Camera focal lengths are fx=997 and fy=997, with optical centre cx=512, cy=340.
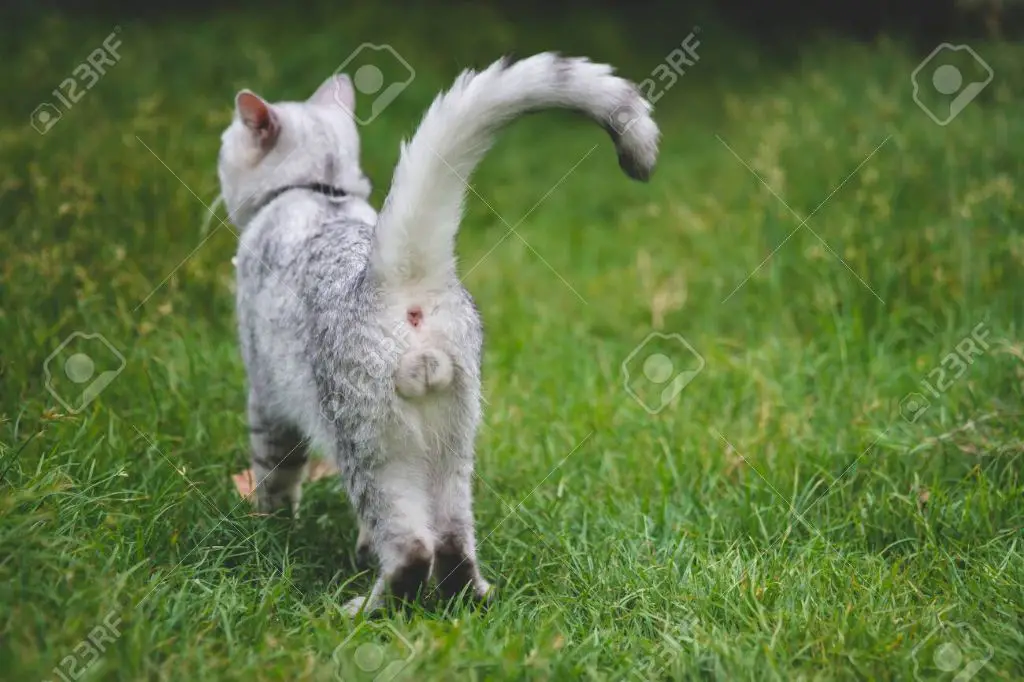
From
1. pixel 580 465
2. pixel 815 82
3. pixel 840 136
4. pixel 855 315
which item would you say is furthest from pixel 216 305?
pixel 815 82

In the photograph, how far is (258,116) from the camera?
11.2ft

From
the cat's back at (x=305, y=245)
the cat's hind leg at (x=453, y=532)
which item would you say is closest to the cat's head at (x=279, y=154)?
the cat's back at (x=305, y=245)

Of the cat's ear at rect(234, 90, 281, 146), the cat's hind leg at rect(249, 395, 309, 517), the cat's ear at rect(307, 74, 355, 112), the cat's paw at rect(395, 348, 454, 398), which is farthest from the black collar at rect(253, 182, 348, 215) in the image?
the cat's paw at rect(395, 348, 454, 398)

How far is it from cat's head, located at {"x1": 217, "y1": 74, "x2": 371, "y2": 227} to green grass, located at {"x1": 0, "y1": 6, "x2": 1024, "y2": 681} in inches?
33.5

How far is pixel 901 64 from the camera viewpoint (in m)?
7.09

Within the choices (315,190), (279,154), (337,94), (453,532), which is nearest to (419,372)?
(453,532)

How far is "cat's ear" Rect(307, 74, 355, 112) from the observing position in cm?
381

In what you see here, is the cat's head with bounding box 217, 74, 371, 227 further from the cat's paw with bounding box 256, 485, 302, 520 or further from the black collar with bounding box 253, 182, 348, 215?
the cat's paw with bounding box 256, 485, 302, 520

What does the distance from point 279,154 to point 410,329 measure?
115 centimetres

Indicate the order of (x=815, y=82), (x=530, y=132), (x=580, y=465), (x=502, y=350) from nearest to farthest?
(x=580, y=465)
(x=502, y=350)
(x=815, y=82)
(x=530, y=132)

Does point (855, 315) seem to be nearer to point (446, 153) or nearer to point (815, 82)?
point (446, 153)

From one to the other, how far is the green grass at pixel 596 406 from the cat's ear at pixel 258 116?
3.49 ft

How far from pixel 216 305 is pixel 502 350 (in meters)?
1.36

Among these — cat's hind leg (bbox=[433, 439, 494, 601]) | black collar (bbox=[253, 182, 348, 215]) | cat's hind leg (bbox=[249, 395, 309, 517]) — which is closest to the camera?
cat's hind leg (bbox=[433, 439, 494, 601])
